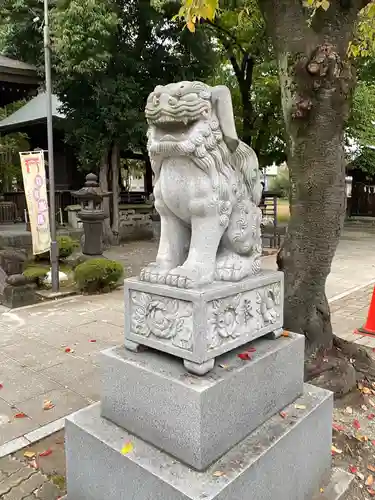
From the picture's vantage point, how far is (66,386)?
4.02 m

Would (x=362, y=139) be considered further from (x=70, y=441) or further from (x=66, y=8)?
(x=70, y=441)

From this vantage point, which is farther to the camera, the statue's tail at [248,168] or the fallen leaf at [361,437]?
the fallen leaf at [361,437]

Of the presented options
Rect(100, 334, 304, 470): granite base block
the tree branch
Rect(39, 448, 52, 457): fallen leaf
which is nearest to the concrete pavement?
Rect(39, 448, 52, 457): fallen leaf

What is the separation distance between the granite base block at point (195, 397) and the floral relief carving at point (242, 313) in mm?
147

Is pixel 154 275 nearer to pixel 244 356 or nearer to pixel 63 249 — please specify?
pixel 244 356

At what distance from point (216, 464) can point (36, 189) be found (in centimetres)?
639

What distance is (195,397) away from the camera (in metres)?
2.05

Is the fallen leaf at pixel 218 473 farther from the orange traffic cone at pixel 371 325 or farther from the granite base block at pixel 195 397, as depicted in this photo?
the orange traffic cone at pixel 371 325

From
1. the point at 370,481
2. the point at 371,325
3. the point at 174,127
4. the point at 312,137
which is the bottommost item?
the point at 370,481

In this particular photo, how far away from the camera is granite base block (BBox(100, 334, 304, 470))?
2.09m

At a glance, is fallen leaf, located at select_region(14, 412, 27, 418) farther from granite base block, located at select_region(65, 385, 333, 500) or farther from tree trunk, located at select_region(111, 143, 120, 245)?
tree trunk, located at select_region(111, 143, 120, 245)

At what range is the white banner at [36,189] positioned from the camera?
7.42m

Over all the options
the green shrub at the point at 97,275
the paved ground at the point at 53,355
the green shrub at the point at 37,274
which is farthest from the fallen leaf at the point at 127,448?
the green shrub at the point at 37,274

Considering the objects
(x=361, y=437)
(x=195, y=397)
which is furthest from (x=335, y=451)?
(x=195, y=397)
